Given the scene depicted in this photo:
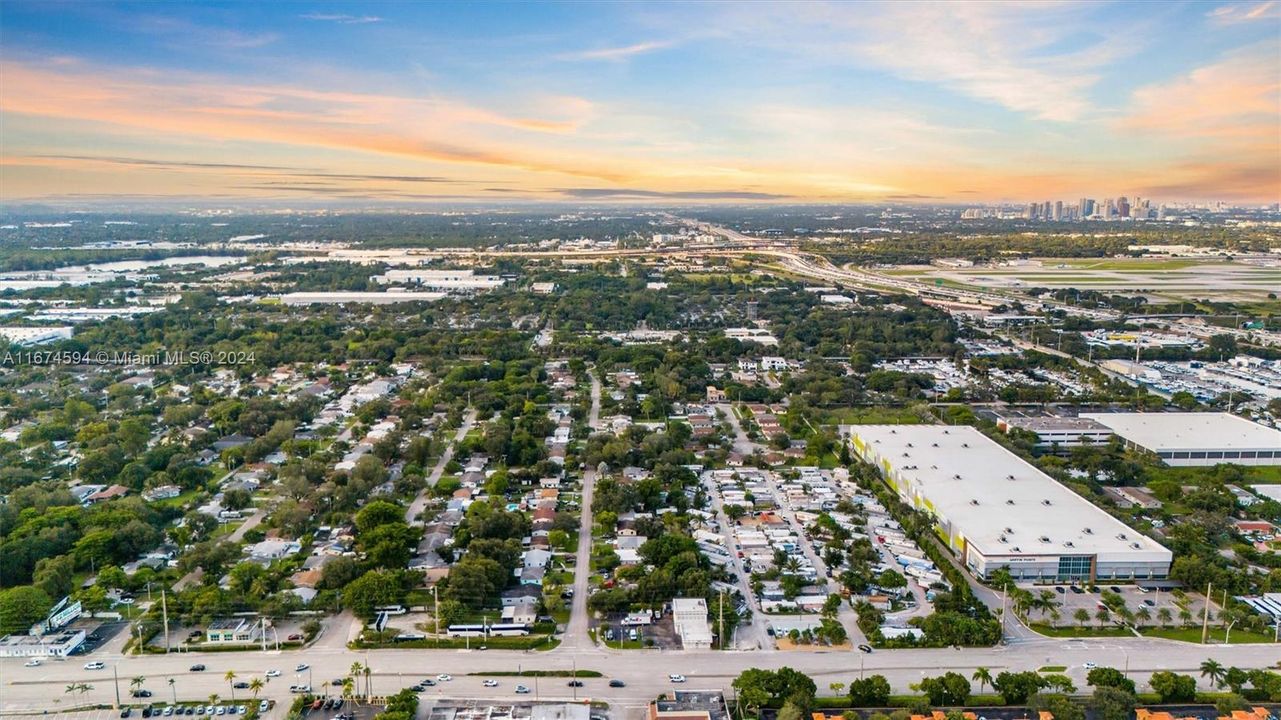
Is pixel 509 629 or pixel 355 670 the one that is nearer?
pixel 355 670

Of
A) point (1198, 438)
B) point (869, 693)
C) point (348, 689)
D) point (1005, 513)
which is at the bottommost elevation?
point (348, 689)

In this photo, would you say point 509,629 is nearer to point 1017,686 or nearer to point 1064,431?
point 1017,686

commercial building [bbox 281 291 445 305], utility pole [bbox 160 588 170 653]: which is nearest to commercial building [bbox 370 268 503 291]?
commercial building [bbox 281 291 445 305]

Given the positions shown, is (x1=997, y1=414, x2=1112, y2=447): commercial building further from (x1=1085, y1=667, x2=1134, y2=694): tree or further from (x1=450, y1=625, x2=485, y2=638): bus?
→ (x1=450, y1=625, x2=485, y2=638): bus

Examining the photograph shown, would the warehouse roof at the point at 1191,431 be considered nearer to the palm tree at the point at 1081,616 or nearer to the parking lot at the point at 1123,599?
the parking lot at the point at 1123,599

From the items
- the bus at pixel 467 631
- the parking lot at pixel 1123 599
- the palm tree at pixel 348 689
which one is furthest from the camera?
the parking lot at pixel 1123 599

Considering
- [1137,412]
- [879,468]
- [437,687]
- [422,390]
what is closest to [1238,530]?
[879,468]

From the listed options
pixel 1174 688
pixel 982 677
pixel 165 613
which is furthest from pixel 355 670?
pixel 1174 688

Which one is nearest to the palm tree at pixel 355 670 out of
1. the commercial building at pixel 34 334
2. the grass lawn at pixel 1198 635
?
the grass lawn at pixel 1198 635
